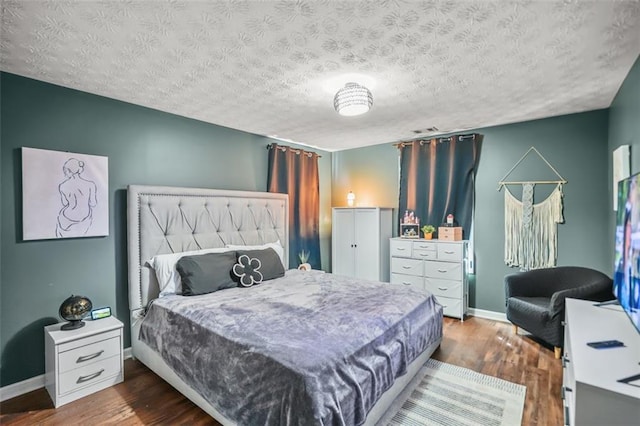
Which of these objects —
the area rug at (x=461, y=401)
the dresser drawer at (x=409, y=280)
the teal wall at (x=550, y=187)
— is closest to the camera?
the area rug at (x=461, y=401)

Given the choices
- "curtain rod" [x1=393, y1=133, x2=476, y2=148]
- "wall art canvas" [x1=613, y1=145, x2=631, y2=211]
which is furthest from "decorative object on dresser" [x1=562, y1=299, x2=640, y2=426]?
"curtain rod" [x1=393, y1=133, x2=476, y2=148]

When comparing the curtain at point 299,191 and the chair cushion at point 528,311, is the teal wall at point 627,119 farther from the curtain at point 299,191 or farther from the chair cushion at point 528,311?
the curtain at point 299,191

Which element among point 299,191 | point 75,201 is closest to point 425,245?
point 299,191

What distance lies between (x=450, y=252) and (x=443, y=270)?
0.84ft

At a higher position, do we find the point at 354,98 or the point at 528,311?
the point at 354,98

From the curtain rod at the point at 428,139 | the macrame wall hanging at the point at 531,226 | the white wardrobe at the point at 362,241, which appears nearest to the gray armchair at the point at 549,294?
the macrame wall hanging at the point at 531,226

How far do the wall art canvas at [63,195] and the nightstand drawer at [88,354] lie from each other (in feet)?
3.01

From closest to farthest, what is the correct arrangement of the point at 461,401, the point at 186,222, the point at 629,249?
the point at 629,249 < the point at 461,401 < the point at 186,222

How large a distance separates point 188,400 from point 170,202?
5.90ft

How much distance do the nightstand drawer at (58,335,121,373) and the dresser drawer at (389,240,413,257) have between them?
11.0ft

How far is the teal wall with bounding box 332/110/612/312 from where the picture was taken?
327 cm

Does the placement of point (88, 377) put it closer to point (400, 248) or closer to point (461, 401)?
point (461, 401)

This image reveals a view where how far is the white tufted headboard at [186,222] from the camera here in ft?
9.23

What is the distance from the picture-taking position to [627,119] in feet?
7.85
